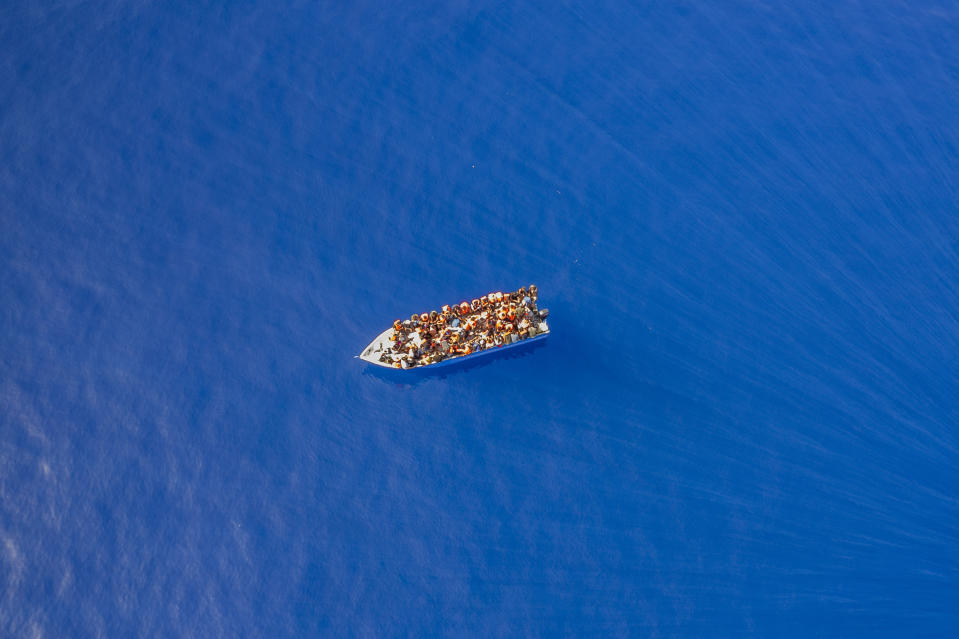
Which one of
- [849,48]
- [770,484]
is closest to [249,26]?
[849,48]

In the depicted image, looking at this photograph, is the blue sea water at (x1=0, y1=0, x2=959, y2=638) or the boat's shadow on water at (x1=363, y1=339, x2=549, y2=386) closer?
the blue sea water at (x1=0, y1=0, x2=959, y2=638)

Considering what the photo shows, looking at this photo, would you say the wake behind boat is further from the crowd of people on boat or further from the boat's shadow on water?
the boat's shadow on water

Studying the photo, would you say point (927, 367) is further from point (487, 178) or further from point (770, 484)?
point (487, 178)

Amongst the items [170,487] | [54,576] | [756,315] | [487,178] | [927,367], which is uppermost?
[487,178]

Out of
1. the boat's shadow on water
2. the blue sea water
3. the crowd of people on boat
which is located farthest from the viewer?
the boat's shadow on water

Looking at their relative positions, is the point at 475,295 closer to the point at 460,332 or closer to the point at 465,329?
the point at 465,329

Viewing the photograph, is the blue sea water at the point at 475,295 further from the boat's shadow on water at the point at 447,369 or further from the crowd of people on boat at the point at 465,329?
the crowd of people on boat at the point at 465,329

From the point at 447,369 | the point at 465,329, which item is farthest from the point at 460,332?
the point at 447,369

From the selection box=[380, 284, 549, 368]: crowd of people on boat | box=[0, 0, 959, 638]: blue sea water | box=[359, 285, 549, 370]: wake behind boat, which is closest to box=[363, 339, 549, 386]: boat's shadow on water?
box=[0, 0, 959, 638]: blue sea water

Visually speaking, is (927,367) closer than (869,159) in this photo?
Yes
